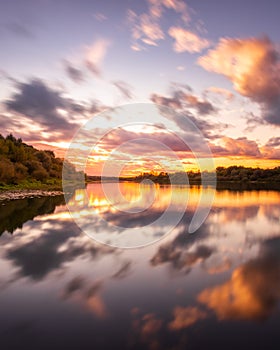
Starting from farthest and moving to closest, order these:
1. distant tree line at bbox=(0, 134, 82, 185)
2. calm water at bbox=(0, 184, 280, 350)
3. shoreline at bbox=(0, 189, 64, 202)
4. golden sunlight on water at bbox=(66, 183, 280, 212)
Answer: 1. distant tree line at bbox=(0, 134, 82, 185)
2. shoreline at bbox=(0, 189, 64, 202)
3. golden sunlight on water at bbox=(66, 183, 280, 212)
4. calm water at bbox=(0, 184, 280, 350)

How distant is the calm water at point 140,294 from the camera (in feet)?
19.6

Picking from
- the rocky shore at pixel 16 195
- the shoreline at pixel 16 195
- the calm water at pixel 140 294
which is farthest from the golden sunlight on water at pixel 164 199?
the calm water at pixel 140 294

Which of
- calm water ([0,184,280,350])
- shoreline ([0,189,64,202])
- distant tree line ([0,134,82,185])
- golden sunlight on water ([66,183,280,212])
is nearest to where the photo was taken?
calm water ([0,184,280,350])

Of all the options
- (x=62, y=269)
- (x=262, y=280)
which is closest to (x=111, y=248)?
(x=62, y=269)

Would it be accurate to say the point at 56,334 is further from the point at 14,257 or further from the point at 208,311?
the point at 14,257

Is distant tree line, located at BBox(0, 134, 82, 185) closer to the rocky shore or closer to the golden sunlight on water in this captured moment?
the rocky shore

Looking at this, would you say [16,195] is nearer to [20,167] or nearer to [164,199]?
[164,199]

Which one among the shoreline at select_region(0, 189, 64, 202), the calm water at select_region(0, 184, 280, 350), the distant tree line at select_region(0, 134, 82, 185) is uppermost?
the distant tree line at select_region(0, 134, 82, 185)

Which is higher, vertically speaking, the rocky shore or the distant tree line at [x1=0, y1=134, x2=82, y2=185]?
the distant tree line at [x1=0, y1=134, x2=82, y2=185]

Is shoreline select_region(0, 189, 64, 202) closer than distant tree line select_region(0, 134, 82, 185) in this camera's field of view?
Yes

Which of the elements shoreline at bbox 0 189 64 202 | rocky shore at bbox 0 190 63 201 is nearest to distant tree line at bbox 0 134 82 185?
shoreline at bbox 0 189 64 202

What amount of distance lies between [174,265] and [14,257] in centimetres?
696

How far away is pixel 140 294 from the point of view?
8164 millimetres

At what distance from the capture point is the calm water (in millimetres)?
5969
